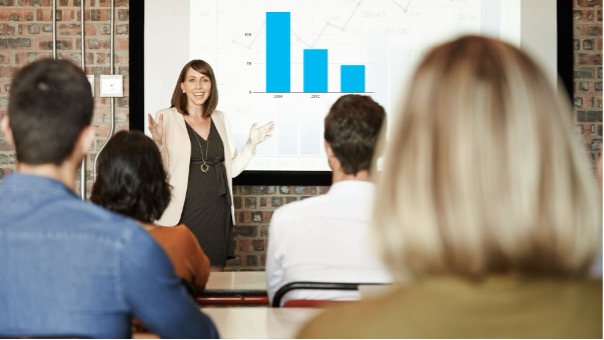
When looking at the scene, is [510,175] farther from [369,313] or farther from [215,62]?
[215,62]

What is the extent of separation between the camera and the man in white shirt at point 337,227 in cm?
205

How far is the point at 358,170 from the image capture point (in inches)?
87.6

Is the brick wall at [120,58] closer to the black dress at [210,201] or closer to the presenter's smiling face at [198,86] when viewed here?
the black dress at [210,201]

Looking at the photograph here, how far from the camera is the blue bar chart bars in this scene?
480cm

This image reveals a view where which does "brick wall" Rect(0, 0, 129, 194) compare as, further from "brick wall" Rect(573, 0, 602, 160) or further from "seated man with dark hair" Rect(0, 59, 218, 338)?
"seated man with dark hair" Rect(0, 59, 218, 338)

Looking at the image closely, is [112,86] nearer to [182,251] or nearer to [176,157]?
[176,157]

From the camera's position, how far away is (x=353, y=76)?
481 centimetres

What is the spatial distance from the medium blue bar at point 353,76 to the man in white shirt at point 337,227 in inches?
100.0

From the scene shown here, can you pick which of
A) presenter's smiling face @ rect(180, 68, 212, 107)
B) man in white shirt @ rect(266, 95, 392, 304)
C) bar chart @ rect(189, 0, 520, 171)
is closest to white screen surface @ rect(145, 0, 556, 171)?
bar chart @ rect(189, 0, 520, 171)

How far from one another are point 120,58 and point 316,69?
1.27 m

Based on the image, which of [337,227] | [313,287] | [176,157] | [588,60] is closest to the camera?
[313,287]

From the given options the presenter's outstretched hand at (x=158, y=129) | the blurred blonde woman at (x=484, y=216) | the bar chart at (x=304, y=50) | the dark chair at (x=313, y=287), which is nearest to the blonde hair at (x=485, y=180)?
the blurred blonde woman at (x=484, y=216)

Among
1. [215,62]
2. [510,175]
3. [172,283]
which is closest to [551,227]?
[510,175]

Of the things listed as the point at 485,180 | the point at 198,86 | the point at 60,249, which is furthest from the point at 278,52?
the point at 485,180
